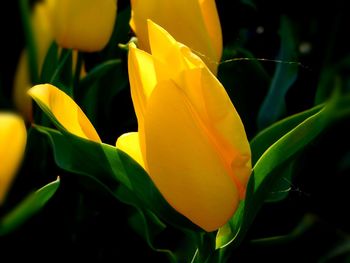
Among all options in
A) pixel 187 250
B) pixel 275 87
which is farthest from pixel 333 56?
pixel 187 250

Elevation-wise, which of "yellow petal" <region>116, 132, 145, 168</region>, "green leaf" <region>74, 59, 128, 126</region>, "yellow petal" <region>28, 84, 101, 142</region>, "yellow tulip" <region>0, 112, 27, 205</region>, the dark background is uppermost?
"yellow tulip" <region>0, 112, 27, 205</region>

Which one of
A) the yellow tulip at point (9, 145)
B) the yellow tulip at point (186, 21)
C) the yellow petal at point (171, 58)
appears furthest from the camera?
the yellow tulip at point (186, 21)

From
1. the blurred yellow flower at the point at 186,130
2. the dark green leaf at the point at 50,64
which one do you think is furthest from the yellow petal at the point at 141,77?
the dark green leaf at the point at 50,64

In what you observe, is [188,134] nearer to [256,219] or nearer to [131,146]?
[131,146]

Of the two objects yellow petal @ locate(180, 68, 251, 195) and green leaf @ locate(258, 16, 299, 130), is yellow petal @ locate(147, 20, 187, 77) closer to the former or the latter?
yellow petal @ locate(180, 68, 251, 195)

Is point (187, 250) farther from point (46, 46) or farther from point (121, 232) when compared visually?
point (46, 46)

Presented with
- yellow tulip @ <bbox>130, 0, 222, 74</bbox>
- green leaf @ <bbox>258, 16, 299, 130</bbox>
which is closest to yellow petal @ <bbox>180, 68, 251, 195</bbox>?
yellow tulip @ <bbox>130, 0, 222, 74</bbox>

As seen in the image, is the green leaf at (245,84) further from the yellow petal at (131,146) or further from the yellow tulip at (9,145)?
the yellow tulip at (9,145)

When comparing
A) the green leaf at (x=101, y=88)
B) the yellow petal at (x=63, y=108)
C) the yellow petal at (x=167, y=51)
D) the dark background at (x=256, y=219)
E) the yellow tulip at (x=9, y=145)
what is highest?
the yellow petal at (x=167, y=51)
